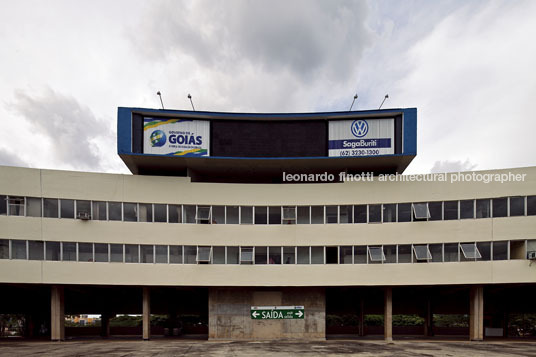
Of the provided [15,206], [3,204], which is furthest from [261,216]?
[3,204]

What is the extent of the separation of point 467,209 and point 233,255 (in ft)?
61.8

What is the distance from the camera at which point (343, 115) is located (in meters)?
27.2

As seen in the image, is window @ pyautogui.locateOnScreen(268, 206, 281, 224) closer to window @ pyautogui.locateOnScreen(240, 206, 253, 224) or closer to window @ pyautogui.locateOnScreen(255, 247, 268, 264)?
window @ pyautogui.locateOnScreen(240, 206, 253, 224)

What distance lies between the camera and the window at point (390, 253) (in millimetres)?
26031

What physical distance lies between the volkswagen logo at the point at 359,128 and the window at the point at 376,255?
927 centimetres

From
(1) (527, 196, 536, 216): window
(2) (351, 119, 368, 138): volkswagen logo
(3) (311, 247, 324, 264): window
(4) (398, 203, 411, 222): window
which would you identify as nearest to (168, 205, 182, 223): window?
(3) (311, 247, 324, 264): window

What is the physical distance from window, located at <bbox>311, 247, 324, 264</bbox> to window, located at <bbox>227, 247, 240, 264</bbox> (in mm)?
6097

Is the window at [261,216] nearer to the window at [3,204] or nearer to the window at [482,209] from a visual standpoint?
the window at [482,209]

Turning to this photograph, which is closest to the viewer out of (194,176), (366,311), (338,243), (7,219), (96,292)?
(7,219)

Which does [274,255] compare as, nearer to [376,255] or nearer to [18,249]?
[376,255]

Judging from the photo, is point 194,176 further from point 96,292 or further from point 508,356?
point 508,356

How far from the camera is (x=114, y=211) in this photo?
2608 cm

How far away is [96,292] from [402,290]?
3131 cm

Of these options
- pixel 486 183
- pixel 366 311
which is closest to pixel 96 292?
pixel 366 311
